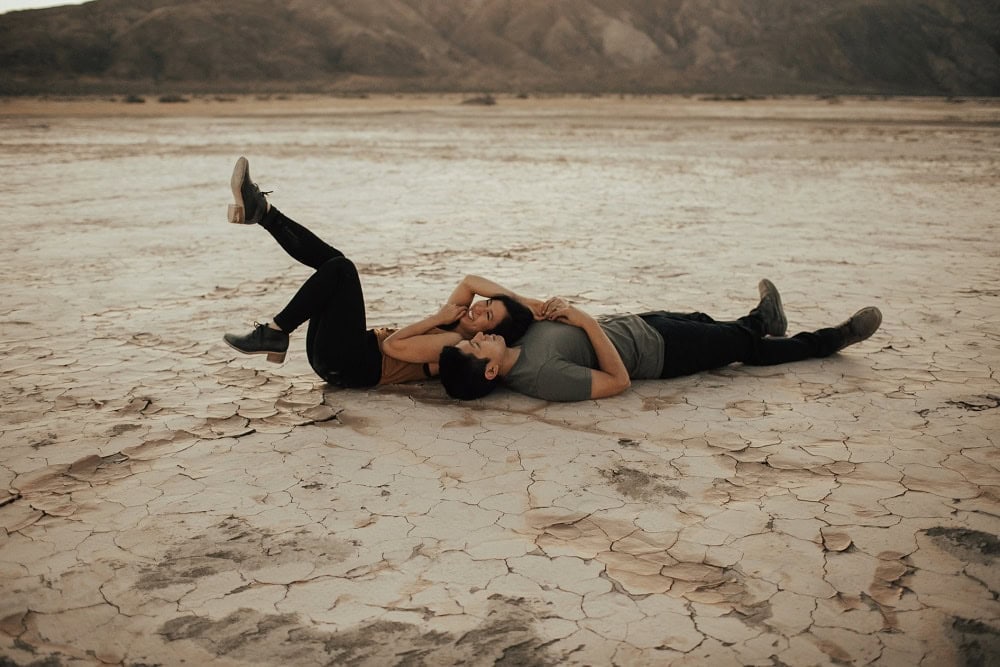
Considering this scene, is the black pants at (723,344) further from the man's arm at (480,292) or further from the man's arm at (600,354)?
the man's arm at (480,292)

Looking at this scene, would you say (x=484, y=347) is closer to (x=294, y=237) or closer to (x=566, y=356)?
(x=566, y=356)

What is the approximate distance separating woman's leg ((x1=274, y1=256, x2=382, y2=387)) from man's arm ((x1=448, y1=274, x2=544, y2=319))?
45cm

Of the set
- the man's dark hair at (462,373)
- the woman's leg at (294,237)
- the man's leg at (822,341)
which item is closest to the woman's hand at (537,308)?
the man's dark hair at (462,373)

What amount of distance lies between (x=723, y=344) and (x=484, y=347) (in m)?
1.23

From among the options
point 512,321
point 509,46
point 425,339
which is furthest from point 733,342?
point 509,46

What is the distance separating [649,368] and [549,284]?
2078mm

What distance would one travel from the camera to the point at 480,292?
3.68 m

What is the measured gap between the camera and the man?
137 inches

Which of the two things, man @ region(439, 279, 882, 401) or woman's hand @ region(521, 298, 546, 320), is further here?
woman's hand @ region(521, 298, 546, 320)

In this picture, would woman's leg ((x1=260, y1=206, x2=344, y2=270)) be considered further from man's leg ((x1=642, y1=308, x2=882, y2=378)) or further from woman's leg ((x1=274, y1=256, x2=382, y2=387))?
man's leg ((x1=642, y1=308, x2=882, y2=378))

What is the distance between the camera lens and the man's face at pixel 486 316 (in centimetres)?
356

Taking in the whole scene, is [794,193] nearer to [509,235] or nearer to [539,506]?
[509,235]

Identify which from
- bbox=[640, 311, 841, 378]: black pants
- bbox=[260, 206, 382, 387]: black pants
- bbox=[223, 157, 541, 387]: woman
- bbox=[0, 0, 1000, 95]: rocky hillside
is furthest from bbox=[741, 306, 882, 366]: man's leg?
bbox=[0, 0, 1000, 95]: rocky hillside

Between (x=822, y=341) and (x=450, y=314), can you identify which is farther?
(x=822, y=341)
